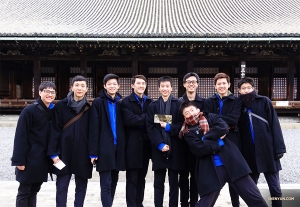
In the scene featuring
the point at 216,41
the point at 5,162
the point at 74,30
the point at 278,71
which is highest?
the point at 74,30

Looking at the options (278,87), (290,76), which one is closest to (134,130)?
(290,76)

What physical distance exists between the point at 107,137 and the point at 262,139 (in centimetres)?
190

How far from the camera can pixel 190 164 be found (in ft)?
10.7

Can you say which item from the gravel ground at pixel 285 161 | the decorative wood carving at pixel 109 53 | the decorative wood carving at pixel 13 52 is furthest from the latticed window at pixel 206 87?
the decorative wood carving at pixel 13 52

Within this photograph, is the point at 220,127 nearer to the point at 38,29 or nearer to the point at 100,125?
the point at 100,125

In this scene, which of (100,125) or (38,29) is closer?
(100,125)

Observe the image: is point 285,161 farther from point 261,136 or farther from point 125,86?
point 125,86

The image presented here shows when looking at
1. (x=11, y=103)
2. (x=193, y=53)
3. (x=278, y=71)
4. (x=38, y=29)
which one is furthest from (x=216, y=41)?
(x=11, y=103)

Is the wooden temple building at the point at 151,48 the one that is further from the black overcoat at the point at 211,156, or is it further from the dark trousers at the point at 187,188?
the black overcoat at the point at 211,156

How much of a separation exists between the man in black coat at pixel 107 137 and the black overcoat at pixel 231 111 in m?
1.17

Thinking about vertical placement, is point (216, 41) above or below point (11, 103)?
above

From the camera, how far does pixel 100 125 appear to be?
10.4ft

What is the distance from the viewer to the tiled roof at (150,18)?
440 inches

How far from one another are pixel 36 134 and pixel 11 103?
1093cm
